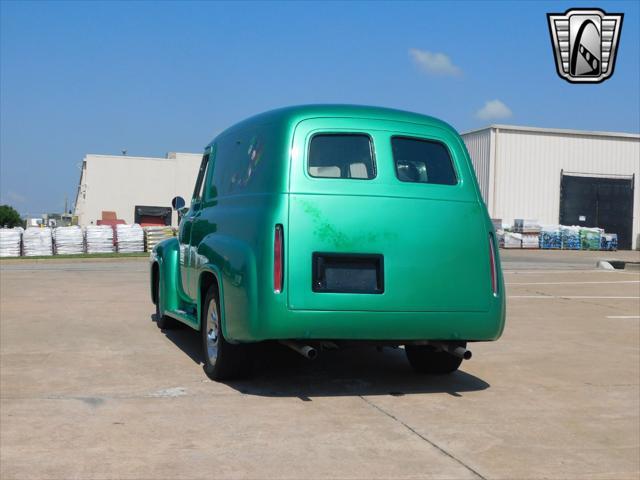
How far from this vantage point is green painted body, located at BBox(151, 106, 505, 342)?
18.0 feet

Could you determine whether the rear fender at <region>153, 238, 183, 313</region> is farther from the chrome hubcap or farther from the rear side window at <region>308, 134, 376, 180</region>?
the rear side window at <region>308, 134, 376, 180</region>

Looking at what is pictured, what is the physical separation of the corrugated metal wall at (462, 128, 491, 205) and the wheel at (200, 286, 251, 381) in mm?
36977

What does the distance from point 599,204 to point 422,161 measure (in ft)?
141

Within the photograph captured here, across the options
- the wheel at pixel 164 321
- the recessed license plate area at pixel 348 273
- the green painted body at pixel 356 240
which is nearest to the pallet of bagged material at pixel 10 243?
the wheel at pixel 164 321

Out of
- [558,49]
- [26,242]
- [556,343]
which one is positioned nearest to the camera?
[556,343]

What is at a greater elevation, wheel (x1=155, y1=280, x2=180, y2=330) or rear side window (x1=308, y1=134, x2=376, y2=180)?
rear side window (x1=308, y1=134, x2=376, y2=180)

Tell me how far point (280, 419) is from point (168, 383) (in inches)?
57.2

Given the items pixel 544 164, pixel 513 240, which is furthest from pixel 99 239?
pixel 544 164

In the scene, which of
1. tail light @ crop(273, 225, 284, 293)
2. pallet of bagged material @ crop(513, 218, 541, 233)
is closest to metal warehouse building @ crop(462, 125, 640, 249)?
A: pallet of bagged material @ crop(513, 218, 541, 233)

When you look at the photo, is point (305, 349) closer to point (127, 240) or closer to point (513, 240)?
point (127, 240)

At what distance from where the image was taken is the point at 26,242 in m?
28.5

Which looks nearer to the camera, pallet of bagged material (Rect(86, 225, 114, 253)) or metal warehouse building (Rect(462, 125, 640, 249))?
pallet of bagged material (Rect(86, 225, 114, 253))

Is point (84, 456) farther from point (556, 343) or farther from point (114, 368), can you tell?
point (556, 343)

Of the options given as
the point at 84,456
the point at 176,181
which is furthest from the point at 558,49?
the point at 176,181
